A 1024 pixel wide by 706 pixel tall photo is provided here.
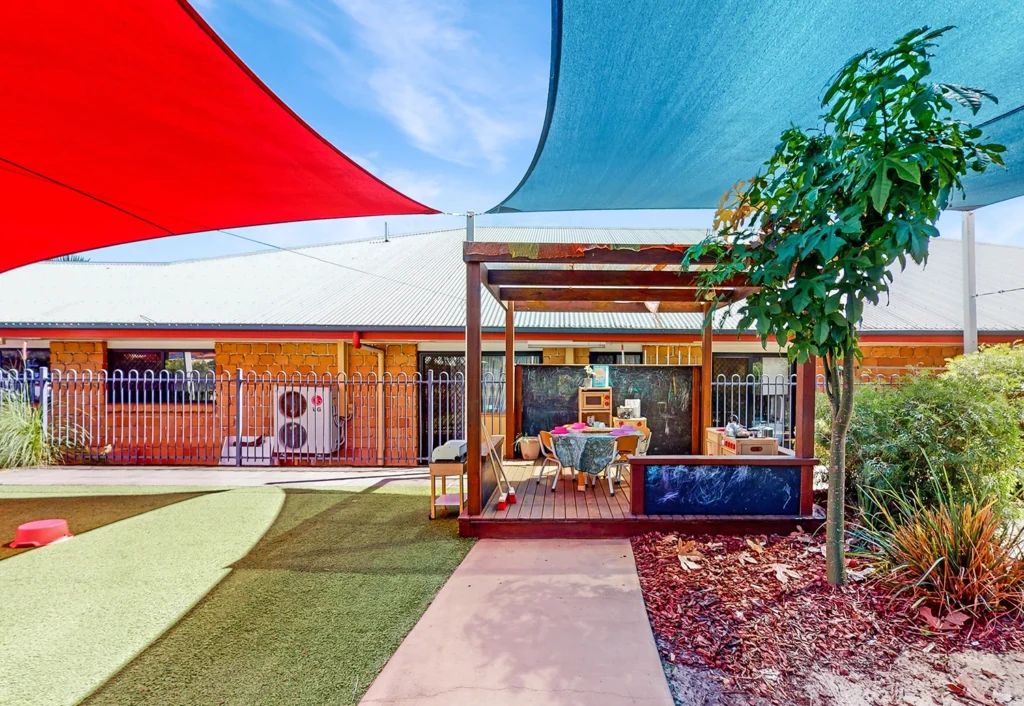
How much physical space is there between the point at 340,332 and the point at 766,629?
818cm

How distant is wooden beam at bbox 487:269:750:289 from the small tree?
6.88 feet

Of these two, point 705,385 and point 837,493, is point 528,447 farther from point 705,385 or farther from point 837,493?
point 837,493

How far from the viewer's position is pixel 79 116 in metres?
2.60

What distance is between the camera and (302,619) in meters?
3.21

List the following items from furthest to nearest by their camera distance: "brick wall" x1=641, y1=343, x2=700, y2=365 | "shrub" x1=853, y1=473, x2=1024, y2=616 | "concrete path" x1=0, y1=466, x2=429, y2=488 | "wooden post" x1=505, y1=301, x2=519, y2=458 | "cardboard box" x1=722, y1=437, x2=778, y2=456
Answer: "brick wall" x1=641, y1=343, x2=700, y2=365
"wooden post" x1=505, y1=301, x2=519, y2=458
"concrete path" x1=0, y1=466, x2=429, y2=488
"cardboard box" x1=722, y1=437, x2=778, y2=456
"shrub" x1=853, y1=473, x2=1024, y2=616

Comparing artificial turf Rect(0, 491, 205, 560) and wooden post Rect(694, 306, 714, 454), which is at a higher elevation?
wooden post Rect(694, 306, 714, 454)

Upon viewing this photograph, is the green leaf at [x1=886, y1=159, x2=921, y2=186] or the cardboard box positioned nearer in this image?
the green leaf at [x1=886, y1=159, x2=921, y2=186]

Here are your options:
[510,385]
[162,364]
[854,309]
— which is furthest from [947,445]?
[162,364]

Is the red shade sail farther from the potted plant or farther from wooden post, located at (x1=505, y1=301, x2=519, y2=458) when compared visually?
the potted plant

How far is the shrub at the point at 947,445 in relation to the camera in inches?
183

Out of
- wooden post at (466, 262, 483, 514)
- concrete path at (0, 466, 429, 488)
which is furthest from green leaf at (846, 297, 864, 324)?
concrete path at (0, 466, 429, 488)

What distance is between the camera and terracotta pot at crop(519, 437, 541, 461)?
798 centimetres

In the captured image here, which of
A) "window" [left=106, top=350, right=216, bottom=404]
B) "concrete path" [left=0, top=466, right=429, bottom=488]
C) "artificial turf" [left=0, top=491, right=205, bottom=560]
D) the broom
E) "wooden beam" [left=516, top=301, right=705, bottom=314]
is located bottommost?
"concrete path" [left=0, top=466, right=429, bottom=488]

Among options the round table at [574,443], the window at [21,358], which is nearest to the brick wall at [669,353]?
the round table at [574,443]
